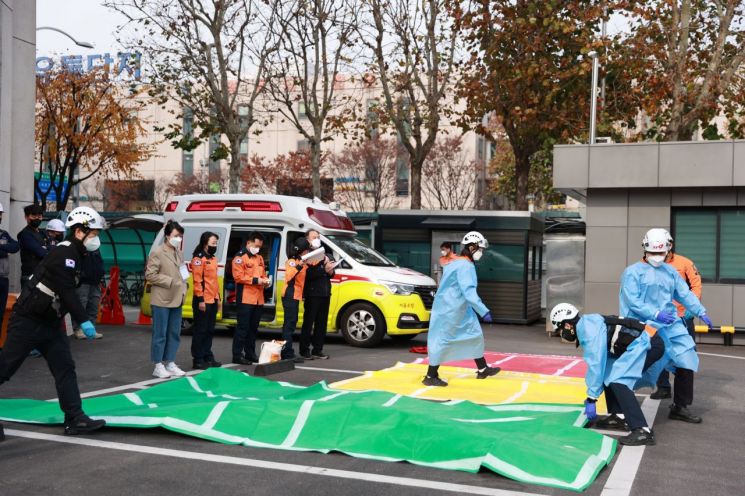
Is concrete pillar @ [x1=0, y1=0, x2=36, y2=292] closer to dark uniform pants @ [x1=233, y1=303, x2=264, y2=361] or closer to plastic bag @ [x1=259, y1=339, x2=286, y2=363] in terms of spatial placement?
dark uniform pants @ [x1=233, y1=303, x2=264, y2=361]

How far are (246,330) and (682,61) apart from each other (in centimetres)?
1312

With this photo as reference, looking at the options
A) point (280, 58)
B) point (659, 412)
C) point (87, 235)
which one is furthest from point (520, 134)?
point (87, 235)

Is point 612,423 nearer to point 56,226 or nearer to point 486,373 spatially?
point 486,373

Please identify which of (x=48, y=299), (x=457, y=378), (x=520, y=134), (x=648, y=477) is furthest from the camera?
(x=520, y=134)

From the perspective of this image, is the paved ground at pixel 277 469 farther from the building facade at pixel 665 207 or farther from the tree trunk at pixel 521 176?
the tree trunk at pixel 521 176

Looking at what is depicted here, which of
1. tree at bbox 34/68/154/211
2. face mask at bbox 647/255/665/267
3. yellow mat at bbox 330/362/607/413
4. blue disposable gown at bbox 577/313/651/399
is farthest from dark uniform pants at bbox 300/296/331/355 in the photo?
tree at bbox 34/68/154/211

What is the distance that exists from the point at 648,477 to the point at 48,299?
15.6 ft

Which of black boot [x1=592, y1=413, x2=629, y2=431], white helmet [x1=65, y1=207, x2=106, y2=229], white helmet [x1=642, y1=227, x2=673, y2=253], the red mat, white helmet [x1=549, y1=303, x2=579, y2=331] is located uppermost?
white helmet [x1=65, y1=207, x2=106, y2=229]

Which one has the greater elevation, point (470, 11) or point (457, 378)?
point (470, 11)

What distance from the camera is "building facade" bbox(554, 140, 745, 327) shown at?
17.0 meters

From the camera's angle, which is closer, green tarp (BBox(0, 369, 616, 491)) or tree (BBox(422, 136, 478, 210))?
green tarp (BBox(0, 369, 616, 491))

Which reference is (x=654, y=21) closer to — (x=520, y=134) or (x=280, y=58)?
(x=520, y=134)

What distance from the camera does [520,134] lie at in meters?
25.3

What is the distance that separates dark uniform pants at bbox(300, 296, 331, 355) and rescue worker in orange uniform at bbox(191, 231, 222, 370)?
1540 millimetres
